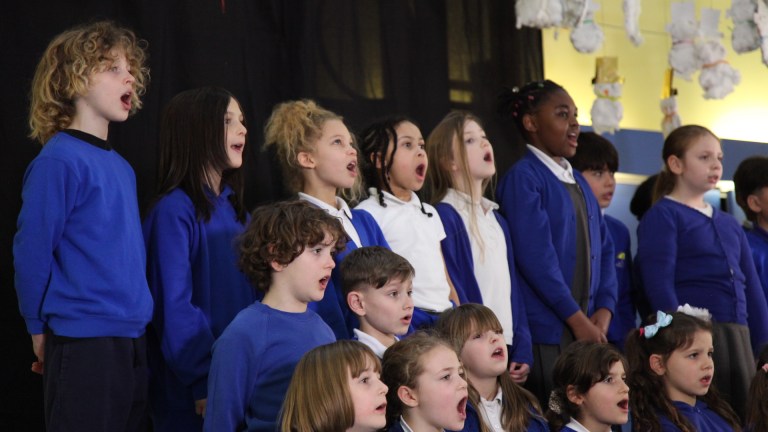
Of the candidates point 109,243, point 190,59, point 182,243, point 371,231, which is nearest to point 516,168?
point 371,231

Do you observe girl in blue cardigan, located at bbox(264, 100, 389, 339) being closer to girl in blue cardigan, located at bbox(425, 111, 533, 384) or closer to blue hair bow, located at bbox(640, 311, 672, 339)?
girl in blue cardigan, located at bbox(425, 111, 533, 384)

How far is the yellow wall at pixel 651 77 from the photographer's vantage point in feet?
19.3

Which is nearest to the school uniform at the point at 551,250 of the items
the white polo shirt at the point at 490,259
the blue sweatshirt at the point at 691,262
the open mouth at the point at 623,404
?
the white polo shirt at the point at 490,259

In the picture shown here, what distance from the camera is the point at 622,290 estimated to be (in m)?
5.32

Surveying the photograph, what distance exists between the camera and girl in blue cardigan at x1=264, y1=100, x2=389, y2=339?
3.81 meters

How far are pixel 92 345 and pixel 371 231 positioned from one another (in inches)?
44.2

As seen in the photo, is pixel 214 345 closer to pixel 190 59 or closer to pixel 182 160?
pixel 182 160

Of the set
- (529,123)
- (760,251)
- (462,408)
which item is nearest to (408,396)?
(462,408)

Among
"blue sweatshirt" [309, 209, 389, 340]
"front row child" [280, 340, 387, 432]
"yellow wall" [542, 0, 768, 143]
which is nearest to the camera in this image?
"front row child" [280, 340, 387, 432]

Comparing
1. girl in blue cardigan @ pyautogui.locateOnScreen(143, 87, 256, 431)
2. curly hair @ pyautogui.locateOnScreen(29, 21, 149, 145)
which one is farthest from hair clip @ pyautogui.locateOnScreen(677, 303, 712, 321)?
curly hair @ pyautogui.locateOnScreen(29, 21, 149, 145)

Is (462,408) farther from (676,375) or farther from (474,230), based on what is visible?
(676,375)

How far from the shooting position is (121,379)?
3119 millimetres

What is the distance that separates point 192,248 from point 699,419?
6.80 feet

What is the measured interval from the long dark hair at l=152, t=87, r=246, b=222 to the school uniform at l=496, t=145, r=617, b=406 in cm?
124
